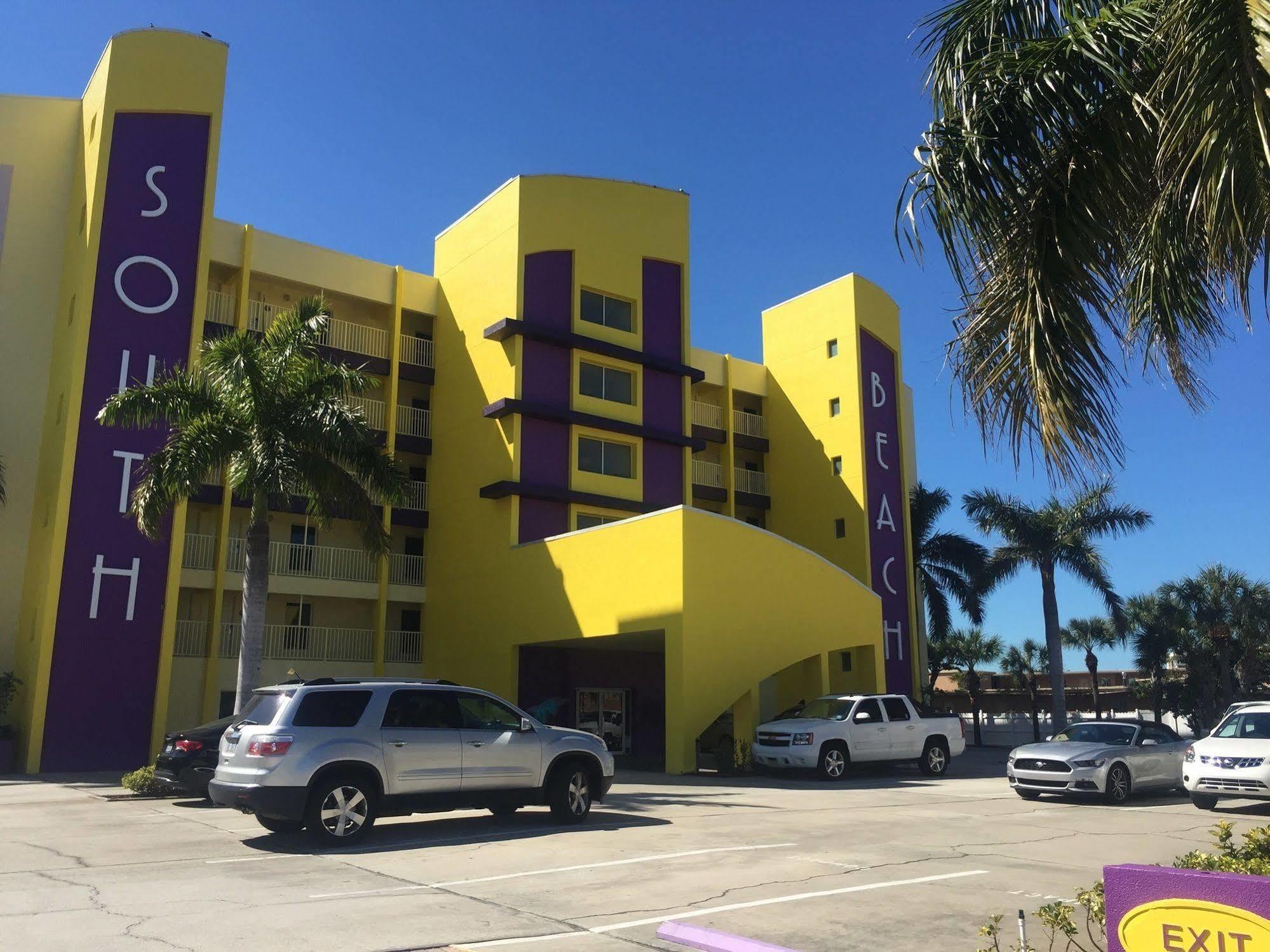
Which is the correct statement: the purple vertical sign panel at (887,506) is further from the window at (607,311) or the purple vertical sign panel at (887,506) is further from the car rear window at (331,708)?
the car rear window at (331,708)

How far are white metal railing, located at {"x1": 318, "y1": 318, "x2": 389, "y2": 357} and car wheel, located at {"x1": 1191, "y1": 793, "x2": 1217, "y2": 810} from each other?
24.9 metres

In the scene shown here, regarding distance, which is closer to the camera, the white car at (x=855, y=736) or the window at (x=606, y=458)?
the white car at (x=855, y=736)

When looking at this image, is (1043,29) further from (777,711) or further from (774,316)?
(774,316)

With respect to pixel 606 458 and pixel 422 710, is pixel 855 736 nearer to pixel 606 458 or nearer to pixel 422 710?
pixel 422 710

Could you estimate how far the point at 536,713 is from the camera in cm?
2517

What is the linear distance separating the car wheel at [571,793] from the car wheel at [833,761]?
8.87 m

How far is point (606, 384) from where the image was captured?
31.5 metres

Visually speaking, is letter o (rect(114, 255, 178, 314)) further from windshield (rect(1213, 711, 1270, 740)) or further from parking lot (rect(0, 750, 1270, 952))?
windshield (rect(1213, 711, 1270, 740))

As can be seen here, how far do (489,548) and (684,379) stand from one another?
8633mm

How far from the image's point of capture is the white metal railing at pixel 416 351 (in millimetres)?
33094

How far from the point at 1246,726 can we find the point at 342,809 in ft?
47.1

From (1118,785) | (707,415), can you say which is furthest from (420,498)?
(1118,785)

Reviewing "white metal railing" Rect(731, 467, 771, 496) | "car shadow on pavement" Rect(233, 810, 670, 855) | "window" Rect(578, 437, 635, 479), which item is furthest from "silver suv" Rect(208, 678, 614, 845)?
"white metal railing" Rect(731, 467, 771, 496)

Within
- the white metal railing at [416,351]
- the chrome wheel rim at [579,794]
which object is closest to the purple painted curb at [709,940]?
the chrome wheel rim at [579,794]
